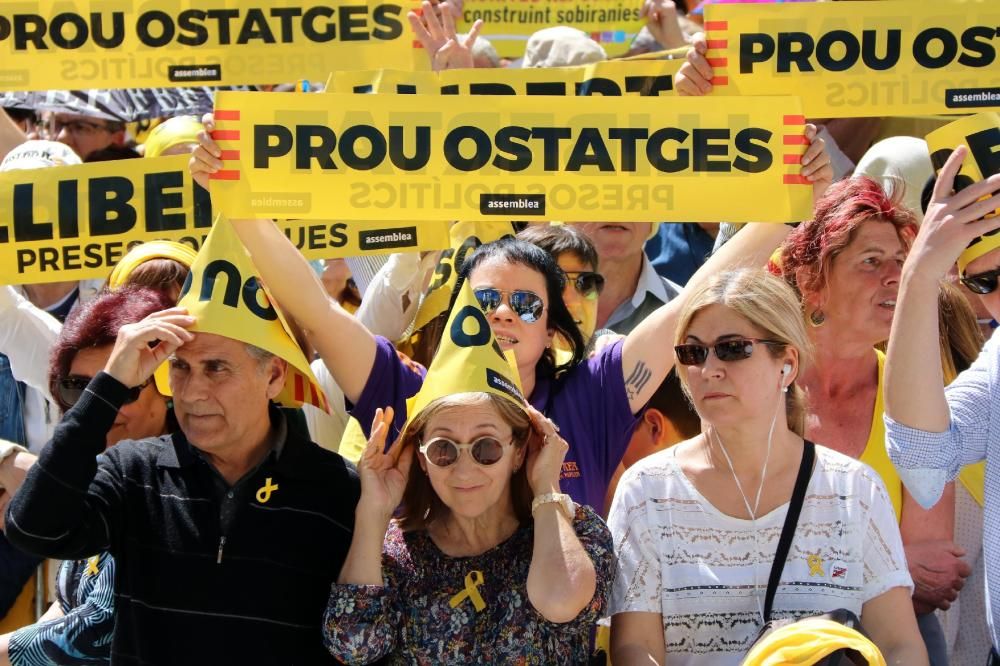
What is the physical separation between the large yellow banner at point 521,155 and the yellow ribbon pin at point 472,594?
52.1 inches

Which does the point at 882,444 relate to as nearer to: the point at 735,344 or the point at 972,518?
the point at 972,518

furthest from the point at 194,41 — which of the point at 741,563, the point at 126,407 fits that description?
the point at 741,563

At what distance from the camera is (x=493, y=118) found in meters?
4.52

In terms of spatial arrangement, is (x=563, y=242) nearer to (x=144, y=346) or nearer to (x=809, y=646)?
(x=144, y=346)

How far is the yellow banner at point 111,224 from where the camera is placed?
5.25 meters

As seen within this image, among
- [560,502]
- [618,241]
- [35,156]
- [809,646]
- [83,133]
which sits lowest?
[809,646]

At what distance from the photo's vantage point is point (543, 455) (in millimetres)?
3773

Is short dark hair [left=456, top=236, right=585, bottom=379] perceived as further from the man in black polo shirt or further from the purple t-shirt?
the man in black polo shirt

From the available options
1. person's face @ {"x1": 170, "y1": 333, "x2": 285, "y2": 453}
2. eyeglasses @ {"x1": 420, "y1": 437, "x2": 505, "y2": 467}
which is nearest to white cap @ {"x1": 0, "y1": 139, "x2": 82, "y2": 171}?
person's face @ {"x1": 170, "y1": 333, "x2": 285, "y2": 453}

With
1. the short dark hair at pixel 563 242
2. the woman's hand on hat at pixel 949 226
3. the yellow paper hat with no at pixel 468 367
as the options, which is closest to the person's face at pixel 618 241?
the short dark hair at pixel 563 242

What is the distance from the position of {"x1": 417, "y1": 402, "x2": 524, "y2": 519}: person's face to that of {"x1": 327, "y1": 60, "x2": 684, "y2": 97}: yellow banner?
5.79ft

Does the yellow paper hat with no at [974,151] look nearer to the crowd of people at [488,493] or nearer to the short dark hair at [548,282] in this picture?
the crowd of people at [488,493]

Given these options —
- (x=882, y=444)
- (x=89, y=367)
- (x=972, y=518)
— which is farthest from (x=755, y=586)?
(x=89, y=367)

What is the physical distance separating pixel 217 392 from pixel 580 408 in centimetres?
121
